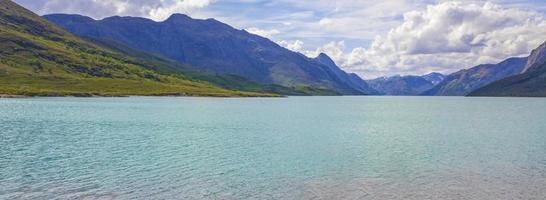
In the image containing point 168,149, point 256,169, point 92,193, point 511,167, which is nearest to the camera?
point 92,193

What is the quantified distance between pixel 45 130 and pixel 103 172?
44.8 metres

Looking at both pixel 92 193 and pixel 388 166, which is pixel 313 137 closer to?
pixel 388 166

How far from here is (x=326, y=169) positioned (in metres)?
50.8

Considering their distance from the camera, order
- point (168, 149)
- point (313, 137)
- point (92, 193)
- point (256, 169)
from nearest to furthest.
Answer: point (92, 193), point (256, 169), point (168, 149), point (313, 137)

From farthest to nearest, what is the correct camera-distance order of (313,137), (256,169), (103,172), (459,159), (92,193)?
(313,137)
(459,159)
(256,169)
(103,172)
(92,193)

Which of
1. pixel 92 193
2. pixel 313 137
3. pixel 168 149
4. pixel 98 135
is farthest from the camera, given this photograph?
pixel 313 137

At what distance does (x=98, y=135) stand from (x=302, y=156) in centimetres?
3724

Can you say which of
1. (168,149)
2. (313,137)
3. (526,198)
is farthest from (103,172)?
(313,137)

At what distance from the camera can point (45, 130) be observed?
277 ft

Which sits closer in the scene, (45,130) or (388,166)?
(388,166)

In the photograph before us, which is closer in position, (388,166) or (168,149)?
(388,166)

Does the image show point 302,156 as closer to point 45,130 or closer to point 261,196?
point 261,196

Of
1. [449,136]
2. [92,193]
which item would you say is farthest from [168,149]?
[449,136]

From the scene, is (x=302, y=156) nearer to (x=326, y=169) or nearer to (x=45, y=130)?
(x=326, y=169)
